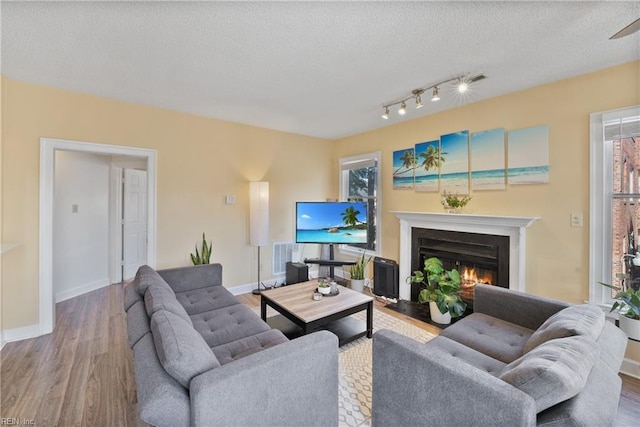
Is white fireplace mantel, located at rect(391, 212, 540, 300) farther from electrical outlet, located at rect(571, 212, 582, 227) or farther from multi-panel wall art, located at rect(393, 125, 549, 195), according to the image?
multi-panel wall art, located at rect(393, 125, 549, 195)

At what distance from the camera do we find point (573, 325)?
4.56 feet

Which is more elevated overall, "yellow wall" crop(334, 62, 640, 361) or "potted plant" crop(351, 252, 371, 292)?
"yellow wall" crop(334, 62, 640, 361)

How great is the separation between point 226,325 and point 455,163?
3128 mm

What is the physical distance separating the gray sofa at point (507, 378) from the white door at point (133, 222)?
16.0 ft

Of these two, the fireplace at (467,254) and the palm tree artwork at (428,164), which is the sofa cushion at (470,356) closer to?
the fireplace at (467,254)

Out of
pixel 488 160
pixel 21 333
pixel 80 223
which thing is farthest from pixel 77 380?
pixel 488 160

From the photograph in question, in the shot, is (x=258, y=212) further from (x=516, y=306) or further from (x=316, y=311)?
(x=516, y=306)

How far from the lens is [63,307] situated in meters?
3.43

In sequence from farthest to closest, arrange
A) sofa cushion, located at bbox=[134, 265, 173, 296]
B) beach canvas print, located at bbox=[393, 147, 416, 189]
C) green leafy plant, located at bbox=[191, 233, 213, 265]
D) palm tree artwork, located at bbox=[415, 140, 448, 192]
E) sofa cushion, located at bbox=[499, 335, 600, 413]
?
beach canvas print, located at bbox=[393, 147, 416, 189], green leafy plant, located at bbox=[191, 233, 213, 265], palm tree artwork, located at bbox=[415, 140, 448, 192], sofa cushion, located at bbox=[134, 265, 173, 296], sofa cushion, located at bbox=[499, 335, 600, 413]

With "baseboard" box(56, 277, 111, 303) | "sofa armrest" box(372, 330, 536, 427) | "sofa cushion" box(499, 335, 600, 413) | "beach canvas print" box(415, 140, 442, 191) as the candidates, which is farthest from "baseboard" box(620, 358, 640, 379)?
"baseboard" box(56, 277, 111, 303)

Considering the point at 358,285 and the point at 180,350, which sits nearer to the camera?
the point at 180,350

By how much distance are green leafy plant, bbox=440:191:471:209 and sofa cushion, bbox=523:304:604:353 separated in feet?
5.54

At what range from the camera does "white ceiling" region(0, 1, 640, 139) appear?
166 centimetres

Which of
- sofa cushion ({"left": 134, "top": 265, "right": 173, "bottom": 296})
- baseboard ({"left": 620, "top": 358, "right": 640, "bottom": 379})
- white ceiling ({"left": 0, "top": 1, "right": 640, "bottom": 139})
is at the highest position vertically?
white ceiling ({"left": 0, "top": 1, "right": 640, "bottom": 139})
